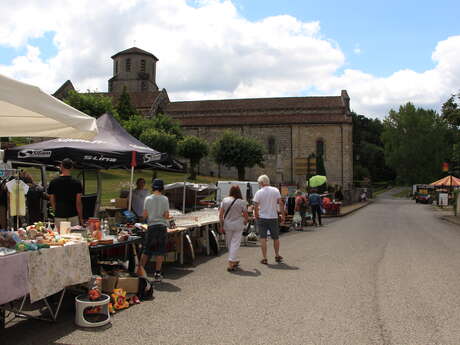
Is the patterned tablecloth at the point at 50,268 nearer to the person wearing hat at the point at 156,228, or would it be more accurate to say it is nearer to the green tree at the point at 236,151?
the person wearing hat at the point at 156,228

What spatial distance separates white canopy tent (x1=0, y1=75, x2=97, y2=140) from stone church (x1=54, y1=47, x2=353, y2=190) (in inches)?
1879

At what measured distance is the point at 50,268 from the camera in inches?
201

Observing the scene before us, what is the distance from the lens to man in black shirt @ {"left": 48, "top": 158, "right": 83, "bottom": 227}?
23.4 feet

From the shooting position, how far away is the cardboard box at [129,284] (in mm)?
6284

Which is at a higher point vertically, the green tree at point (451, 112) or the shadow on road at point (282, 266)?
the green tree at point (451, 112)

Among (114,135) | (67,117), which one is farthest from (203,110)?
(67,117)

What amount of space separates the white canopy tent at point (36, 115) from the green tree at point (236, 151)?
150ft

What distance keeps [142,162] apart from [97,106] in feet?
127

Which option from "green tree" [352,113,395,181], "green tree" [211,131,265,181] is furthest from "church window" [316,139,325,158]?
"green tree" [352,113,395,181]

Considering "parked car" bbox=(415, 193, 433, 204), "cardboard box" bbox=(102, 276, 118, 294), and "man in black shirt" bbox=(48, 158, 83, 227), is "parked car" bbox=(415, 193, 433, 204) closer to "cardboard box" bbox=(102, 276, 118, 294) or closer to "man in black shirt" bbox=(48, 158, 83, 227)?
"man in black shirt" bbox=(48, 158, 83, 227)

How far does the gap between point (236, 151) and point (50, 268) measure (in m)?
47.1

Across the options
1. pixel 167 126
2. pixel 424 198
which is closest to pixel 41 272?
pixel 167 126

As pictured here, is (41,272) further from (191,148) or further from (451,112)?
(191,148)

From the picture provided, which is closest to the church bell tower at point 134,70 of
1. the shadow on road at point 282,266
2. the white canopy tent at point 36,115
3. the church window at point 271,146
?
the church window at point 271,146
